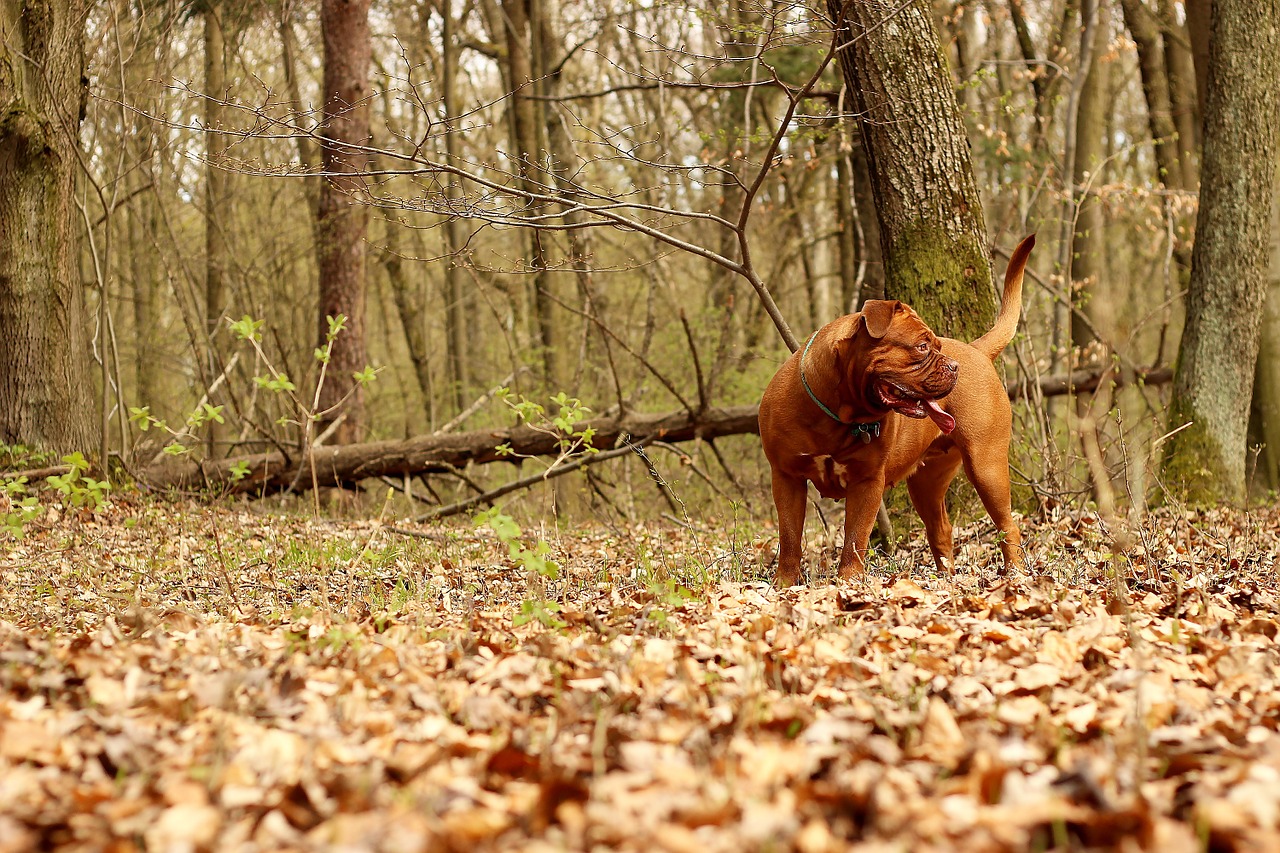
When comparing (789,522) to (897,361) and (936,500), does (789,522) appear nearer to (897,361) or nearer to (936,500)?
(897,361)

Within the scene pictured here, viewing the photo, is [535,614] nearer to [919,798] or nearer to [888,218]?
[919,798]

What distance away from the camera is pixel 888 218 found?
723cm

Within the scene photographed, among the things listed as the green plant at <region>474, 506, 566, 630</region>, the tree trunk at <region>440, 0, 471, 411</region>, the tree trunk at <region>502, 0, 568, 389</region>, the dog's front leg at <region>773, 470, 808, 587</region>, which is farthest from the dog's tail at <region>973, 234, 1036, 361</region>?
the tree trunk at <region>440, 0, 471, 411</region>

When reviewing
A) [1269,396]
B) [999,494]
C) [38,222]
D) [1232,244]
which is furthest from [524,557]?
[1269,396]

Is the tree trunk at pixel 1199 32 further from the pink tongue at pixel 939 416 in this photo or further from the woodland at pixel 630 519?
the pink tongue at pixel 939 416

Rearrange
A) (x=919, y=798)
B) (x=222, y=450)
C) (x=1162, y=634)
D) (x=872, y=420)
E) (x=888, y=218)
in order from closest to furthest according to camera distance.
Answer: (x=919, y=798), (x=1162, y=634), (x=872, y=420), (x=888, y=218), (x=222, y=450)

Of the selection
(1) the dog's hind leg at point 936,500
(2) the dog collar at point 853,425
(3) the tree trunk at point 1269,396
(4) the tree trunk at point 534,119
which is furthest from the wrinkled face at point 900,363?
(4) the tree trunk at point 534,119

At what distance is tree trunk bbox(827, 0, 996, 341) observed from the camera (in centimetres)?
699

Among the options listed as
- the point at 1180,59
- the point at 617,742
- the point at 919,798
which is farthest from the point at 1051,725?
the point at 1180,59

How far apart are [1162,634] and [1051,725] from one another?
4.78ft

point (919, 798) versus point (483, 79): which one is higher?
point (483, 79)

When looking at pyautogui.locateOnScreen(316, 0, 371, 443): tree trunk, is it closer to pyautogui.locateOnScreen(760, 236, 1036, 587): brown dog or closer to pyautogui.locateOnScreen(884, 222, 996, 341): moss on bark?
pyautogui.locateOnScreen(884, 222, 996, 341): moss on bark

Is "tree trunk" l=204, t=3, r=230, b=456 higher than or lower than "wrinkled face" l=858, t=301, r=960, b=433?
higher

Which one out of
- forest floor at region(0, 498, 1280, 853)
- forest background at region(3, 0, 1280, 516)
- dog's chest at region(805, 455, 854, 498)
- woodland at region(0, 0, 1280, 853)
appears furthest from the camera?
forest background at region(3, 0, 1280, 516)
